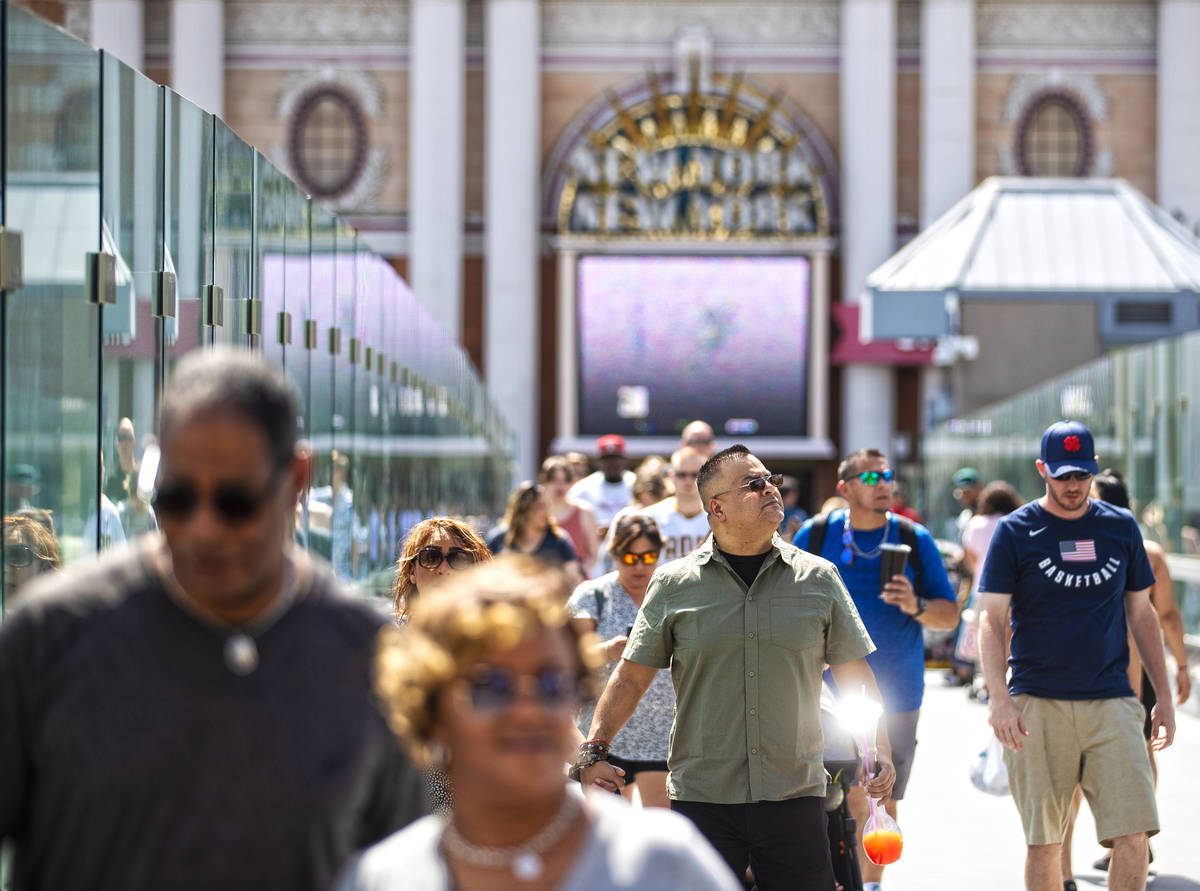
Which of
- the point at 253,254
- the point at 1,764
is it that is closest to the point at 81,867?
the point at 1,764

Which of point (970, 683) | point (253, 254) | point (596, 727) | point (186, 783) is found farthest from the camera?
point (970, 683)

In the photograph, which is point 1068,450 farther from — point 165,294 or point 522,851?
point 522,851

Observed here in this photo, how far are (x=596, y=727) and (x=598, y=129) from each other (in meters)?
34.4

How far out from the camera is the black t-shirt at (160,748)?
2500 millimetres

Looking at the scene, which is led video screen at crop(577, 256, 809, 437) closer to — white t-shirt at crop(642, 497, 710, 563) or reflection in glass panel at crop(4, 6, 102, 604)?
white t-shirt at crop(642, 497, 710, 563)

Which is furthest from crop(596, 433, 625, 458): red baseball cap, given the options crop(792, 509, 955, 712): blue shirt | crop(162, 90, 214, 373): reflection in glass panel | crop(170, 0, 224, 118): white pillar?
crop(170, 0, 224, 118): white pillar

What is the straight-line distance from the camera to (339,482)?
8797 millimetres

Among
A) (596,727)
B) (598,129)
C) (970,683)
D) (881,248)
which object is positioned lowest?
(970,683)

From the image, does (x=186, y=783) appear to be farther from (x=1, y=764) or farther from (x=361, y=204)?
(x=361, y=204)

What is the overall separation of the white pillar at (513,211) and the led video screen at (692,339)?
1262 mm

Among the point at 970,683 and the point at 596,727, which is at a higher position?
the point at 596,727

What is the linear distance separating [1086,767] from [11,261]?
14.1 feet

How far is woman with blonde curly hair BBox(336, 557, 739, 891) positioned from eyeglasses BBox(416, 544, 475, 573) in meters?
3.03

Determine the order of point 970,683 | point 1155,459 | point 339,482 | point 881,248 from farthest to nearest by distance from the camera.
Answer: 1. point 881,248
2. point 970,683
3. point 1155,459
4. point 339,482
